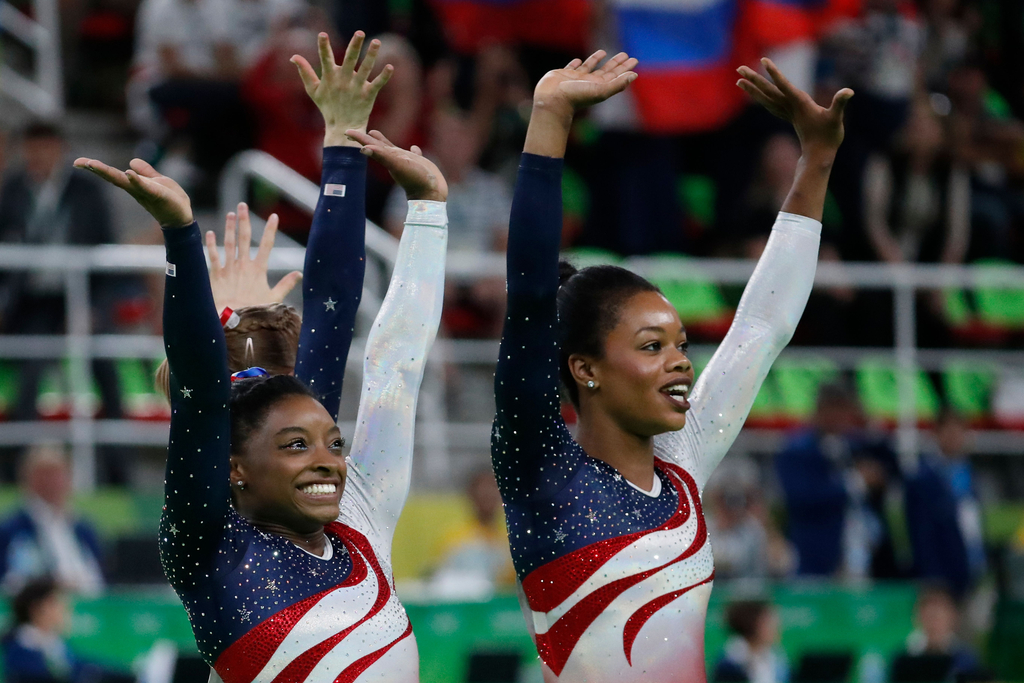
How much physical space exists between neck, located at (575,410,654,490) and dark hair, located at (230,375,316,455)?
0.57 m

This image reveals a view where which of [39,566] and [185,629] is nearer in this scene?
[185,629]

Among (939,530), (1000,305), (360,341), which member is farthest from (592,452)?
(1000,305)

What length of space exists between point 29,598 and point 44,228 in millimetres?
2216

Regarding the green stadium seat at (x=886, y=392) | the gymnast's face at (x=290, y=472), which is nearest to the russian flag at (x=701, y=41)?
the green stadium seat at (x=886, y=392)

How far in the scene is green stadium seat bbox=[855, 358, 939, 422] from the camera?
8438mm

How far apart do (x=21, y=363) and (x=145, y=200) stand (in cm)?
498

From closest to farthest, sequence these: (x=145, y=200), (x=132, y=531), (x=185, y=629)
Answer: (x=145, y=200), (x=185, y=629), (x=132, y=531)

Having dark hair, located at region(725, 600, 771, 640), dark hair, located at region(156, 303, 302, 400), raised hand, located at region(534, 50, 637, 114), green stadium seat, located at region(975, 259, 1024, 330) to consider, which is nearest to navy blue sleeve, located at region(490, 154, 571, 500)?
raised hand, located at region(534, 50, 637, 114)

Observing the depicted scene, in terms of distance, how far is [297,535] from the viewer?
2.87 meters

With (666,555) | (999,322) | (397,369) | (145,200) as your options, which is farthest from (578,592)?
(999,322)

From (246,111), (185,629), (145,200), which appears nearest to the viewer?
(145,200)

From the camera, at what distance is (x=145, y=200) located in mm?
2559

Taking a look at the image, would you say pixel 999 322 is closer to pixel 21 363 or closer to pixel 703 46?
pixel 703 46

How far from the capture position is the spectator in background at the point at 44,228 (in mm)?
7055
